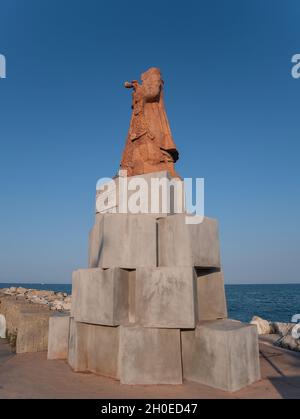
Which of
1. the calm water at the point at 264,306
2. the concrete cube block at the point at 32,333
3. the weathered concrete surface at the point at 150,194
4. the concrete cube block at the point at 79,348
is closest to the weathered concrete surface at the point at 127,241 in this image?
the weathered concrete surface at the point at 150,194

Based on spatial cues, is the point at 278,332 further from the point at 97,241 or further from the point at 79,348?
the point at 97,241

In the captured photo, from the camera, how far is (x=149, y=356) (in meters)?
4.80

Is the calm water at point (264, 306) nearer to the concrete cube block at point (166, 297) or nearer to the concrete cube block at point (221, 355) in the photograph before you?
the concrete cube block at point (221, 355)

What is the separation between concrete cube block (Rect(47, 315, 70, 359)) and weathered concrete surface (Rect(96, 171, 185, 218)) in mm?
2393

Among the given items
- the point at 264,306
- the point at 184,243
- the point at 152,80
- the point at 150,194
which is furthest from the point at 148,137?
the point at 264,306

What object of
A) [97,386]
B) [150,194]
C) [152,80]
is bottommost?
[97,386]

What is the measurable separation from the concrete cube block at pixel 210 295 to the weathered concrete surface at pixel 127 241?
3.94 feet

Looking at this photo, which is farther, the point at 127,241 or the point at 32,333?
the point at 32,333

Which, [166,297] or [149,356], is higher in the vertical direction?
[166,297]

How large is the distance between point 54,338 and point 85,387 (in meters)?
2.05

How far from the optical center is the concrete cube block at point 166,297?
4.88 meters

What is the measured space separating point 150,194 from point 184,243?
1.24 meters

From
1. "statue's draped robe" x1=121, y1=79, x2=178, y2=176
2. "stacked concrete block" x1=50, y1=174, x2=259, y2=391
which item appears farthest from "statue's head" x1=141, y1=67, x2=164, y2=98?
"stacked concrete block" x1=50, y1=174, x2=259, y2=391
